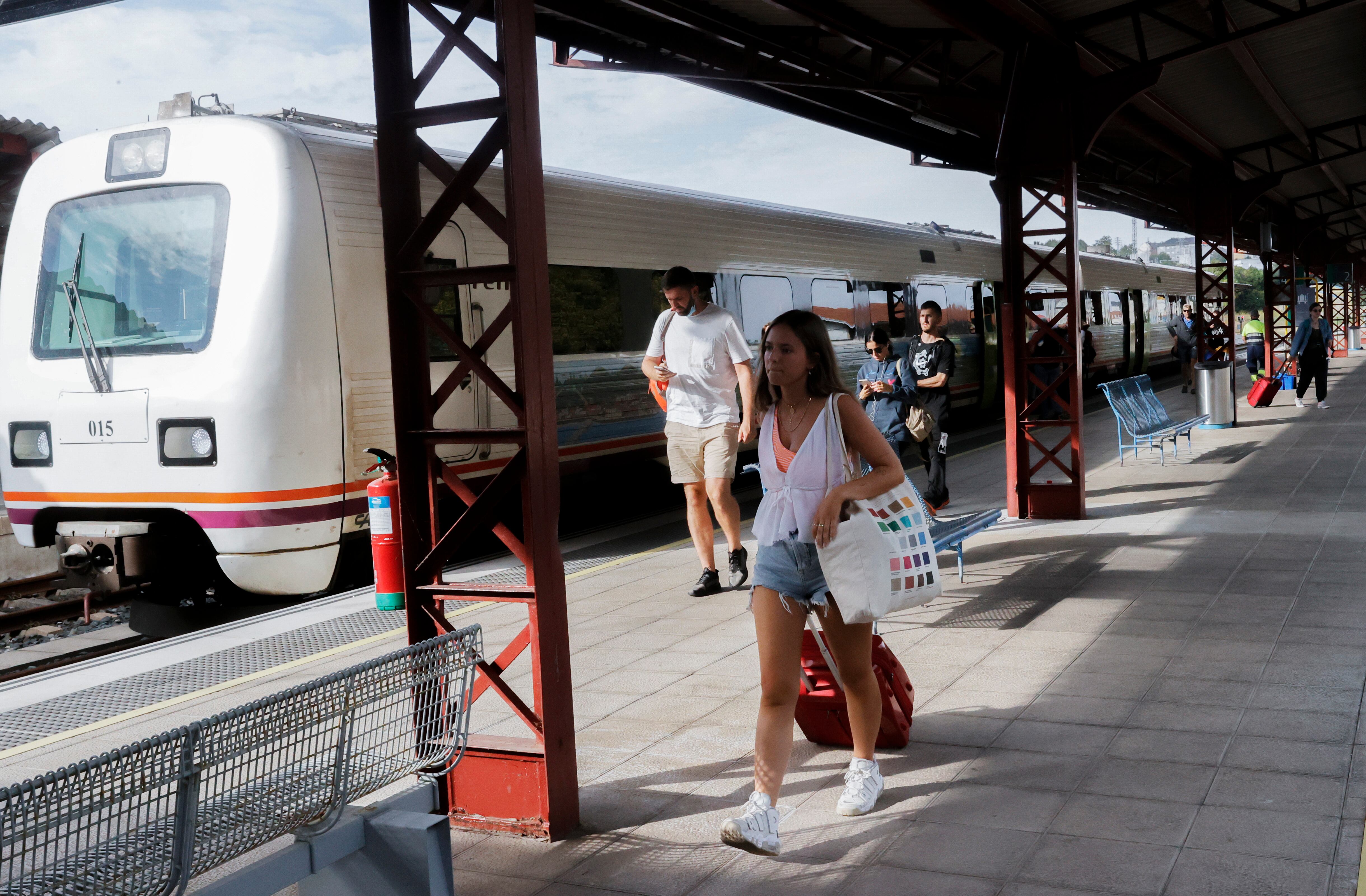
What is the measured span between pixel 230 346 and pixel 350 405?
78 cm

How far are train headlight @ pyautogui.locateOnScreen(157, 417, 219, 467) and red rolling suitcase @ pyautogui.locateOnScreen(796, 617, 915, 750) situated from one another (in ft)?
13.2

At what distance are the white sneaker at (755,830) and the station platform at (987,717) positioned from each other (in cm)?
8

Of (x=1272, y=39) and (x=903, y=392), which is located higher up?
(x=1272, y=39)

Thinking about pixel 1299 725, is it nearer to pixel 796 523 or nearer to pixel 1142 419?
pixel 796 523

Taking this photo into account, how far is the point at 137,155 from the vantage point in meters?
7.46

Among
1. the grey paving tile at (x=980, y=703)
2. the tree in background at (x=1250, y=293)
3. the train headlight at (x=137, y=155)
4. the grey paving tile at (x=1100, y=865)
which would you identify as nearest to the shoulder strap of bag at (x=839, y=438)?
the grey paving tile at (x=1100, y=865)

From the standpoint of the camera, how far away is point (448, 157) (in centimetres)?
868

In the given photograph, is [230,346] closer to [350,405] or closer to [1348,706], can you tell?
[350,405]

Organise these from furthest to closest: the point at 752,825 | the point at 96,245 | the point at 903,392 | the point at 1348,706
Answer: the point at 903,392 → the point at 96,245 → the point at 1348,706 → the point at 752,825

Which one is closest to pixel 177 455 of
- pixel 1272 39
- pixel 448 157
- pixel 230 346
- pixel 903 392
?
pixel 230 346

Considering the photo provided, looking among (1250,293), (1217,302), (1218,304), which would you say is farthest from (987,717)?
(1250,293)

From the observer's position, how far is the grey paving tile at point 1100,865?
320 cm

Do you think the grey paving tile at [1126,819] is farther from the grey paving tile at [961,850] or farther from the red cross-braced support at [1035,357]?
the red cross-braced support at [1035,357]

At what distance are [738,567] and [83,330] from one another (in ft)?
14.0
